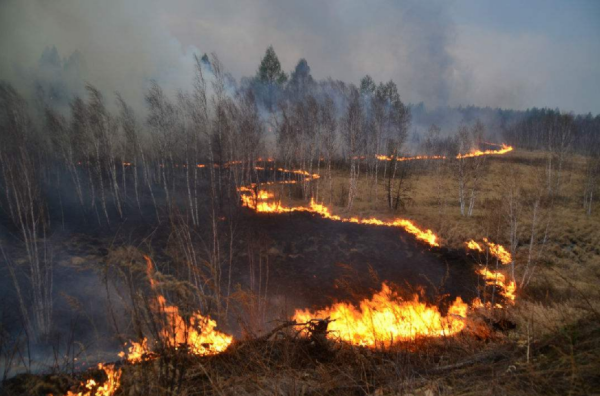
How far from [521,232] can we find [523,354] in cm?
2066

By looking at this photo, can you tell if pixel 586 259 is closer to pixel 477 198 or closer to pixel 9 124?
pixel 477 198

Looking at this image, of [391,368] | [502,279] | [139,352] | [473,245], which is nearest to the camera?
[139,352]

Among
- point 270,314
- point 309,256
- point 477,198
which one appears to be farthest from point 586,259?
point 270,314

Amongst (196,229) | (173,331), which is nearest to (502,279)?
(173,331)

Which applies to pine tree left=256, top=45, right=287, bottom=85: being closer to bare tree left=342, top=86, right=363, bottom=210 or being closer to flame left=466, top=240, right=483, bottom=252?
bare tree left=342, top=86, right=363, bottom=210

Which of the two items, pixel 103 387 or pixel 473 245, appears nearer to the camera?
pixel 103 387

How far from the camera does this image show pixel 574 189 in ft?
106

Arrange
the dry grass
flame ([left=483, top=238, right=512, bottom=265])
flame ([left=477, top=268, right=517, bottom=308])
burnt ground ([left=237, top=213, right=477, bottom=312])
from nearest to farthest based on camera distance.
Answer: the dry grass, flame ([left=477, top=268, right=517, bottom=308]), burnt ground ([left=237, top=213, right=477, bottom=312]), flame ([left=483, top=238, right=512, bottom=265])

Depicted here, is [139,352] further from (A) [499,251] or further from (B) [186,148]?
(B) [186,148]

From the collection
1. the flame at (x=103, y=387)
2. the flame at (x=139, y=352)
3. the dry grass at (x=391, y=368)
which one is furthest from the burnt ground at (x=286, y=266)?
the flame at (x=139, y=352)

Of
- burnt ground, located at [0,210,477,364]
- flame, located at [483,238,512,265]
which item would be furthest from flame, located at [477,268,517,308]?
flame, located at [483,238,512,265]

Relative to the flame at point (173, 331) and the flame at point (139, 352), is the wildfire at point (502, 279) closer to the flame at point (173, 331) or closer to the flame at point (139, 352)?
the flame at point (173, 331)

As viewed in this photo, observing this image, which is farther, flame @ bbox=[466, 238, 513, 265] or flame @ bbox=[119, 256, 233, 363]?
flame @ bbox=[466, 238, 513, 265]

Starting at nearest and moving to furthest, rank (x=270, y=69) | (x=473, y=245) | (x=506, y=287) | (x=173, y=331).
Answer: (x=173, y=331), (x=506, y=287), (x=473, y=245), (x=270, y=69)
